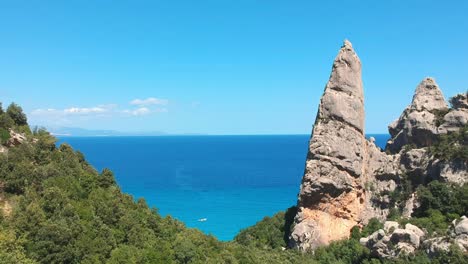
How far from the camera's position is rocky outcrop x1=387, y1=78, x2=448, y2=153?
123 feet

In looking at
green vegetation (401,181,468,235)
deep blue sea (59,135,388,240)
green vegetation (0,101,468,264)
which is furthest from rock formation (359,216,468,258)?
deep blue sea (59,135,388,240)

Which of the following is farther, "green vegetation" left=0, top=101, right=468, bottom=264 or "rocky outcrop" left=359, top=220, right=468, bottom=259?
"rocky outcrop" left=359, top=220, right=468, bottom=259

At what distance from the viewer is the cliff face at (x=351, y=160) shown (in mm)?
35719

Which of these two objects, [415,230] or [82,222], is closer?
[82,222]

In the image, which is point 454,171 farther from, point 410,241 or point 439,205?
point 410,241

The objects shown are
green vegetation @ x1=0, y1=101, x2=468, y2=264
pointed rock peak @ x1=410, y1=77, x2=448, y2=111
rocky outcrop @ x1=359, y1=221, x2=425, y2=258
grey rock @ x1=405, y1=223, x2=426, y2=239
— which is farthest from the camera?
pointed rock peak @ x1=410, y1=77, x2=448, y2=111

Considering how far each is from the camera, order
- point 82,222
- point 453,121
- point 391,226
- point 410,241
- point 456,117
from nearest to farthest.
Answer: point 82,222 < point 410,241 < point 391,226 < point 456,117 < point 453,121

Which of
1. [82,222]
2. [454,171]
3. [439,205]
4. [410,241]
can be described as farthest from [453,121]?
[82,222]

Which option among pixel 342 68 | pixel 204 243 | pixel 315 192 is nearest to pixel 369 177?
pixel 315 192

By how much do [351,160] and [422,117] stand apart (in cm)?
812

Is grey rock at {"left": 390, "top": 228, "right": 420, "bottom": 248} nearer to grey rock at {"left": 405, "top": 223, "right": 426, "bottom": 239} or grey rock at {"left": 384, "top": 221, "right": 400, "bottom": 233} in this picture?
grey rock at {"left": 405, "top": 223, "right": 426, "bottom": 239}

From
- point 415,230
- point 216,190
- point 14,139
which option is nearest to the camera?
point 14,139

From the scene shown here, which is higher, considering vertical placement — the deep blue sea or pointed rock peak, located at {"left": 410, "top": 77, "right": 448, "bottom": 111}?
pointed rock peak, located at {"left": 410, "top": 77, "right": 448, "bottom": 111}

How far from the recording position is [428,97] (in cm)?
3975
